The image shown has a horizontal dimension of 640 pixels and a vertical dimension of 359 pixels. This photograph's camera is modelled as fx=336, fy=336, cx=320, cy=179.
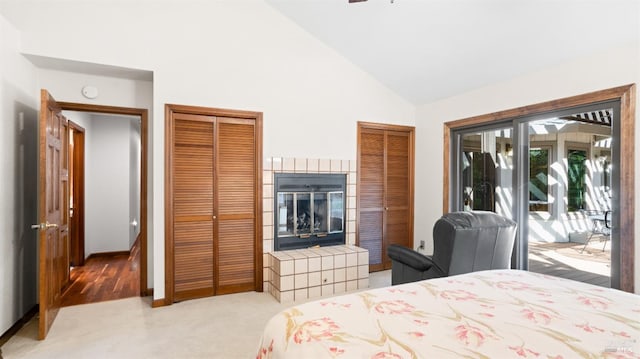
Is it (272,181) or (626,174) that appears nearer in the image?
(626,174)

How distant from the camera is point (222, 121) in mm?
3621

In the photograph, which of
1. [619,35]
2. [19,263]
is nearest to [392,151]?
[619,35]

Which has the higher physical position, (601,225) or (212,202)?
(212,202)

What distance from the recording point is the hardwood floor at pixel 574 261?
9.57 feet

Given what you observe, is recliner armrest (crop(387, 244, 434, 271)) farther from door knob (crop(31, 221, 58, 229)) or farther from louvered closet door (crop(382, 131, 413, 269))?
door knob (crop(31, 221, 58, 229))

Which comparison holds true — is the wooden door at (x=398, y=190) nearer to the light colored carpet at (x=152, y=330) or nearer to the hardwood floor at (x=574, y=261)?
the hardwood floor at (x=574, y=261)

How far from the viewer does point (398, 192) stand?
15.5ft

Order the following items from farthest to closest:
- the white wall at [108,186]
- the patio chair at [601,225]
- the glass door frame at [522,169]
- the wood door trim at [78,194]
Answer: the white wall at [108,186] < the wood door trim at [78,194] < the patio chair at [601,225] < the glass door frame at [522,169]

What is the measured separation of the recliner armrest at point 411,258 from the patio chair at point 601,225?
1.54 meters

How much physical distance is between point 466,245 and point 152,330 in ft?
8.55

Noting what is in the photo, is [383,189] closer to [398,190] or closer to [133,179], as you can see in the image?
[398,190]

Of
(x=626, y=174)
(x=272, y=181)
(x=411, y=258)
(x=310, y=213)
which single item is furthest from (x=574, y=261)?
(x=272, y=181)

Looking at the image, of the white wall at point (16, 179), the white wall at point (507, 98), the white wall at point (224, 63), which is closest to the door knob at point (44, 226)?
the white wall at point (16, 179)

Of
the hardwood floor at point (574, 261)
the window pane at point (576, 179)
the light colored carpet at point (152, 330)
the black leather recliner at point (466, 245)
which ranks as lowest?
the light colored carpet at point (152, 330)
